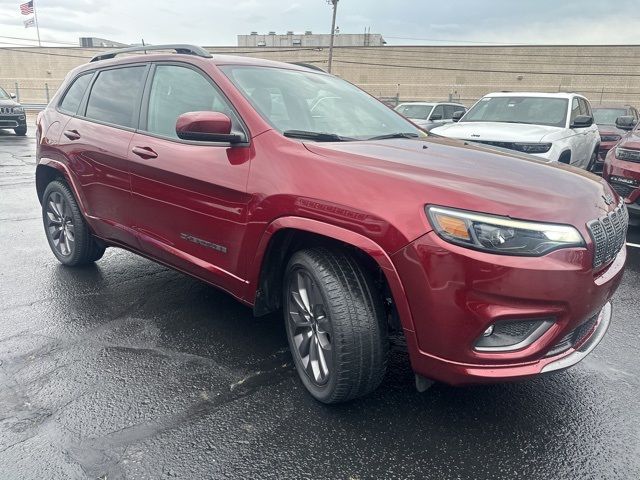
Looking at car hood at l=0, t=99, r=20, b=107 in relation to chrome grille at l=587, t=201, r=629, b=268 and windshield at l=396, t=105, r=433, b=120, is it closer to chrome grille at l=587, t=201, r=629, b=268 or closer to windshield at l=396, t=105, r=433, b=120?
windshield at l=396, t=105, r=433, b=120

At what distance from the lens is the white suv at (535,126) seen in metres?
7.05

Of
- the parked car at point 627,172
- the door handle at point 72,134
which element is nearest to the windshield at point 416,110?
the parked car at point 627,172

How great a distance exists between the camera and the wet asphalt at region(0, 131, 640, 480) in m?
2.15

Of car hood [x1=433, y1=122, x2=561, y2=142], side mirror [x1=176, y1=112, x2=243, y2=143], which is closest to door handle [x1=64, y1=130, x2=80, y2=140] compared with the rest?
side mirror [x1=176, y1=112, x2=243, y2=143]

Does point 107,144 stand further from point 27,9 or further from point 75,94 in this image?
point 27,9

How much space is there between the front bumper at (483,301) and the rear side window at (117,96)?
8.13ft

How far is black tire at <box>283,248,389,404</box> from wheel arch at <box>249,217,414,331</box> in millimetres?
81

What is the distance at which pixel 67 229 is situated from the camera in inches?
173

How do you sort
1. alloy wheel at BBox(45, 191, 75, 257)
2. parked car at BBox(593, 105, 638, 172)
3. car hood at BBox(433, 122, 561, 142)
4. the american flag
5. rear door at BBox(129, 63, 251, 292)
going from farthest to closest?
the american flag, parked car at BBox(593, 105, 638, 172), car hood at BBox(433, 122, 561, 142), alloy wheel at BBox(45, 191, 75, 257), rear door at BBox(129, 63, 251, 292)

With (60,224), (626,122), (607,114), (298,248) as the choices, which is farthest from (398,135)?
(607,114)

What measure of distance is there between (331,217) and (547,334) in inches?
41.3

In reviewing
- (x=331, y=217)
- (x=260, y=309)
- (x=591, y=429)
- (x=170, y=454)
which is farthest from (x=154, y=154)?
(x=591, y=429)

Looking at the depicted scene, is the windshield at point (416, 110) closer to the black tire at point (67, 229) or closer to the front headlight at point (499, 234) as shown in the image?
the black tire at point (67, 229)

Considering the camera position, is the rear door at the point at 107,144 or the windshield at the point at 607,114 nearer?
the rear door at the point at 107,144
